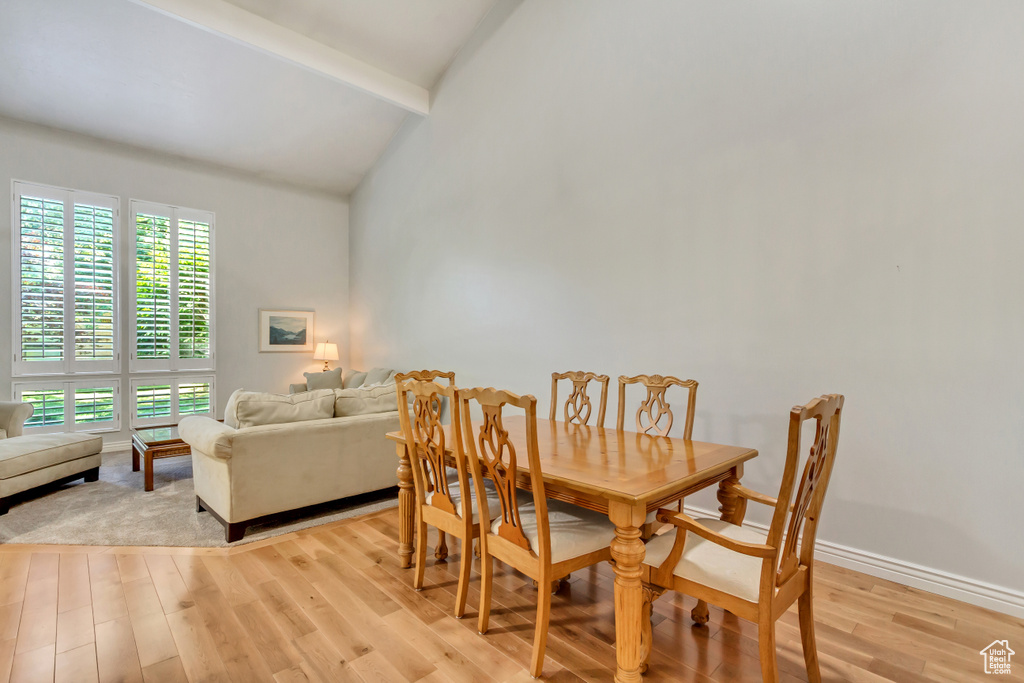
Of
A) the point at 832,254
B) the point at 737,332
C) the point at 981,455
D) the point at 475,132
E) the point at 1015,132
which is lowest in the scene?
the point at 981,455

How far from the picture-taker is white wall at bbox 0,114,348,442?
5066 millimetres

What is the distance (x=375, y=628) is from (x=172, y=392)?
5.20 meters

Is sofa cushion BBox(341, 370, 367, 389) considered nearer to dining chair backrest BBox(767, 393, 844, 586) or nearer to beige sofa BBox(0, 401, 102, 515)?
beige sofa BBox(0, 401, 102, 515)

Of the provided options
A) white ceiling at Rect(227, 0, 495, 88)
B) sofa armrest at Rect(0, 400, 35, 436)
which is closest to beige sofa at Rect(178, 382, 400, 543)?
sofa armrest at Rect(0, 400, 35, 436)

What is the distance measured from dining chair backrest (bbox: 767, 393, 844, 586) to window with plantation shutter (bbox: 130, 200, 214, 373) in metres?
6.56

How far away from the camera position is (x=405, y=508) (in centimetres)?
268

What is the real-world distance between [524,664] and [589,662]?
252 millimetres

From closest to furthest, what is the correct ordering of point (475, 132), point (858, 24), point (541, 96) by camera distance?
point (858, 24)
point (541, 96)
point (475, 132)

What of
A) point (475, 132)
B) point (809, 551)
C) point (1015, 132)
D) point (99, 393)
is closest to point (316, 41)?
point (475, 132)

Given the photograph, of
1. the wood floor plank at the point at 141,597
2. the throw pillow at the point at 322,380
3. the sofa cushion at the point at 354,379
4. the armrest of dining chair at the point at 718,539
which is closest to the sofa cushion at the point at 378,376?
the sofa cushion at the point at 354,379

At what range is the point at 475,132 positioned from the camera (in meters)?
5.11

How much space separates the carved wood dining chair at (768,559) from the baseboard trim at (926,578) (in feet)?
3.93

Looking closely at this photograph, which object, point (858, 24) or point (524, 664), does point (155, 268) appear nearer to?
point (524, 664)

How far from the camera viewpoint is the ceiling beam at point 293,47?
4.05 meters
